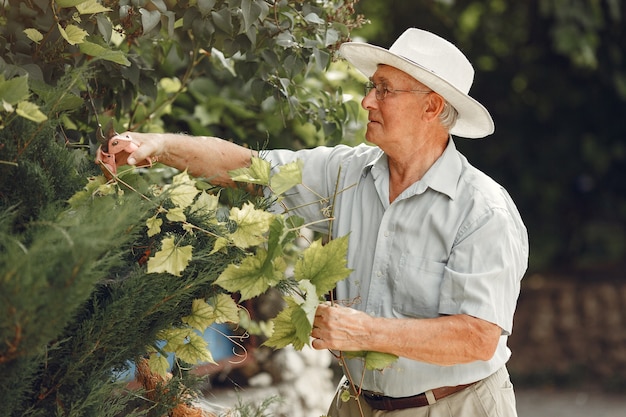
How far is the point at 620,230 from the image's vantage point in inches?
278

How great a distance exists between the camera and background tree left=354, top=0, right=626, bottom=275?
6566mm

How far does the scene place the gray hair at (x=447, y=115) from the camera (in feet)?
7.80

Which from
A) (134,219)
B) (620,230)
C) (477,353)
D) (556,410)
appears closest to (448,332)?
(477,353)

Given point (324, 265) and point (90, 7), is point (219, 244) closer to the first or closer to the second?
point (324, 265)

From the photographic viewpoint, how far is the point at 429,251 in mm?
2219

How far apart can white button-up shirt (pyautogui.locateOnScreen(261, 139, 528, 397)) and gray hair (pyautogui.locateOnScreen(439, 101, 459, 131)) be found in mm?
74

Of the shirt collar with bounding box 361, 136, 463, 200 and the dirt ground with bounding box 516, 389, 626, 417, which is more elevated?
the shirt collar with bounding box 361, 136, 463, 200

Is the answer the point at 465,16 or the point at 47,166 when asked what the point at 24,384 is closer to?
the point at 47,166

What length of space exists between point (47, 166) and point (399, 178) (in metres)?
1.00

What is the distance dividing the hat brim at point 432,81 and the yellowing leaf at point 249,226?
2.20 ft

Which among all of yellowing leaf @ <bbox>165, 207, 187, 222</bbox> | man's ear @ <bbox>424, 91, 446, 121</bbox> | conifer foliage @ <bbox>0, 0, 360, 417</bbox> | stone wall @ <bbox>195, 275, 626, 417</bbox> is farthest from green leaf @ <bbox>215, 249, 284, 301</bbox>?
stone wall @ <bbox>195, 275, 626, 417</bbox>

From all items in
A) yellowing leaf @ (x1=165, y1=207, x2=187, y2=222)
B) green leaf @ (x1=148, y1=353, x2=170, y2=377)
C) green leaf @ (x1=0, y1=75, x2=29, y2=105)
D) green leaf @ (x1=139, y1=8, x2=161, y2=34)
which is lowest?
green leaf @ (x1=148, y1=353, x2=170, y2=377)

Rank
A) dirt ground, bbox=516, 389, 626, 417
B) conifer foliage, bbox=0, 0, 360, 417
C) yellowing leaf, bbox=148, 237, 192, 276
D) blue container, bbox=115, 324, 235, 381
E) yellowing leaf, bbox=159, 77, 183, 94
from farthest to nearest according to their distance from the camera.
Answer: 1. dirt ground, bbox=516, 389, 626, 417
2. blue container, bbox=115, 324, 235, 381
3. yellowing leaf, bbox=159, 77, 183, 94
4. yellowing leaf, bbox=148, 237, 192, 276
5. conifer foliage, bbox=0, 0, 360, 417

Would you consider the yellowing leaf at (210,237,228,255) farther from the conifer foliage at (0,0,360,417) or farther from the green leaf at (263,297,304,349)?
the green leaf at (263,297,304,349)
